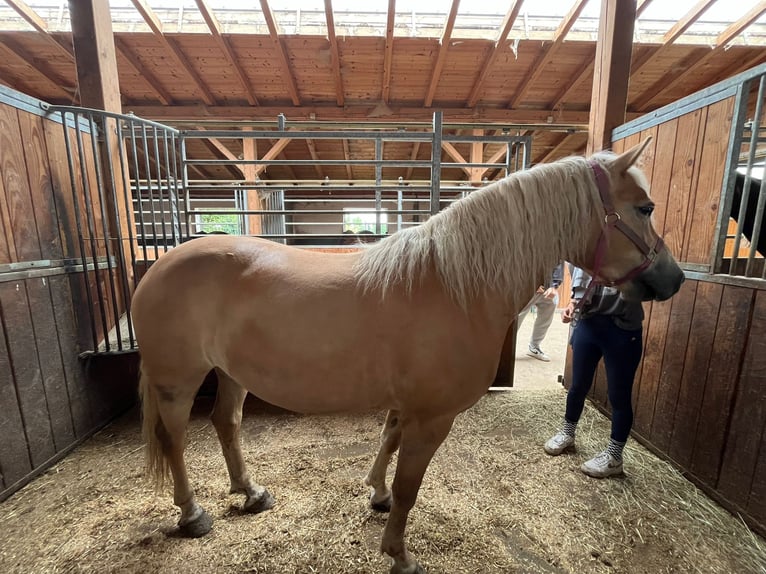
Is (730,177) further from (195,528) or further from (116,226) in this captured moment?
(116,226)

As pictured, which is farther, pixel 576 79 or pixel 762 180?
pixel 576 79

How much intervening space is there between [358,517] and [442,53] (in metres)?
5.40

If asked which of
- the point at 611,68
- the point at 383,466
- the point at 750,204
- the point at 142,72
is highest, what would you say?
the point at 142,72

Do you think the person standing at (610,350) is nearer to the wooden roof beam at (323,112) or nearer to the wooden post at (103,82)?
the wooden post at (103,82)

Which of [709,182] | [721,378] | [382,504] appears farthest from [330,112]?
[721,378]

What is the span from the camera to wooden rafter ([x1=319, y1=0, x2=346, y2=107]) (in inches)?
154

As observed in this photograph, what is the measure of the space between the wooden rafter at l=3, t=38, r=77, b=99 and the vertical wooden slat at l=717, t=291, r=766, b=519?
7.35 meters

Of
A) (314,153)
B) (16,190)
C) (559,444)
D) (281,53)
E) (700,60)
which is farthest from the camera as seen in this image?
(314,153)

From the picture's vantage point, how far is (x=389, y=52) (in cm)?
453

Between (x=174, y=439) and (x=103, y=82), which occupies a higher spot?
(x=103, y=82)

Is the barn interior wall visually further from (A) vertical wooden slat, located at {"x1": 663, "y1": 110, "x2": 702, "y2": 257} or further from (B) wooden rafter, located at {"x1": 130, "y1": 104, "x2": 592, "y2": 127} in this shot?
(B) wooden rafter, located at {"x1": 130, "y1": 104, "x2": 592, "y2": 127}

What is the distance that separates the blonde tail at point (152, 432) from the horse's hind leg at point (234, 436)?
0.78 ft

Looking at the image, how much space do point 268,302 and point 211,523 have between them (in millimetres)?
1197

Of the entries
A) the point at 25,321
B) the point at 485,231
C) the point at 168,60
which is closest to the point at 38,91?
the point at 168,60
